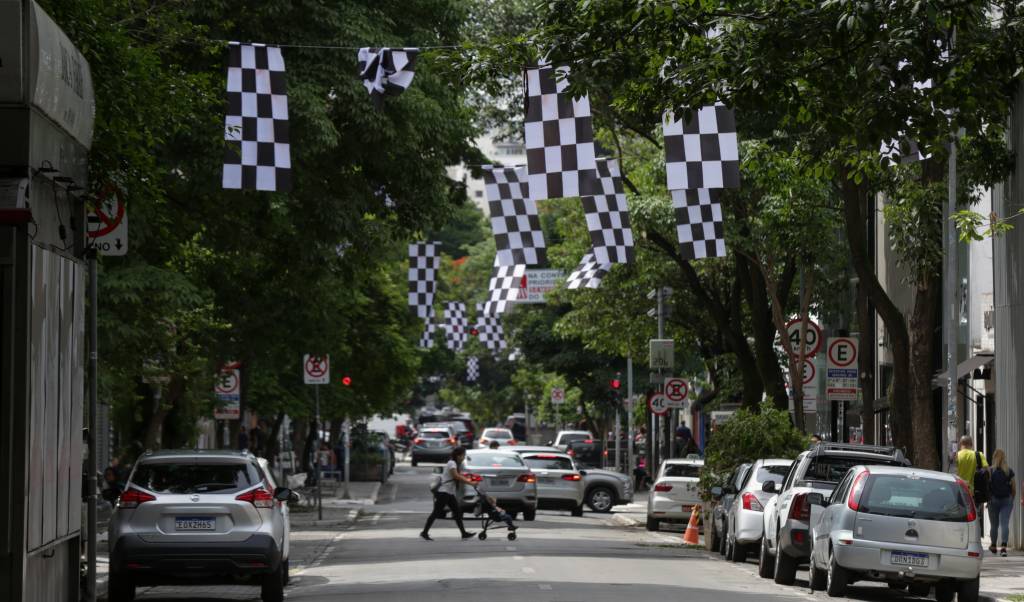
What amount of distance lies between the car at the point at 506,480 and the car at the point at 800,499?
13.5 meters

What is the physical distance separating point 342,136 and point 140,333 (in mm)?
3937

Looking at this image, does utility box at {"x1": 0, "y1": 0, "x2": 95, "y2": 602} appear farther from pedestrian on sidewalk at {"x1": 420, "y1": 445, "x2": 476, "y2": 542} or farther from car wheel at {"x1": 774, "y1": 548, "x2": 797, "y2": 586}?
pedestrian on sidewalk at {"x1": 420, "y1": 445, "x2": 476, "y2": 542}

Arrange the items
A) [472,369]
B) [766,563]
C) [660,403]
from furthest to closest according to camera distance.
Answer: [472,369], [660,403], [766,563]

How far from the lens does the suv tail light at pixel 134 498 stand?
671 inches

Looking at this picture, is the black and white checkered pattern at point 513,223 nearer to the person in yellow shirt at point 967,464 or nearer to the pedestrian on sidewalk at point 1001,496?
the person in yellow shirt at point 967,464

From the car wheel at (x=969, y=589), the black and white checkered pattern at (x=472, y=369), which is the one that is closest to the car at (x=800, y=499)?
the car wheel at (x=969, y=589)

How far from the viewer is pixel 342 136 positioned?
24594 mm

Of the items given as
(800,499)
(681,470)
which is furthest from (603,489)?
(800,499)

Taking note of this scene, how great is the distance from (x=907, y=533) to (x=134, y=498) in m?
7.84

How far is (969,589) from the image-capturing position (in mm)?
18172

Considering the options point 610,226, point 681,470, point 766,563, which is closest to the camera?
point 766,563

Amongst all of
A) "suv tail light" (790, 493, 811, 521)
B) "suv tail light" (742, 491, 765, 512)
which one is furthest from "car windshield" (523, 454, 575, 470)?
"suv tail light" (790, 493, 811, 521)

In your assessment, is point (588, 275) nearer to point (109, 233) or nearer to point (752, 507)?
point (752, 507)

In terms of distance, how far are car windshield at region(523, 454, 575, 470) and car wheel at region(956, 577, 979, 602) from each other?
22.6 meters
